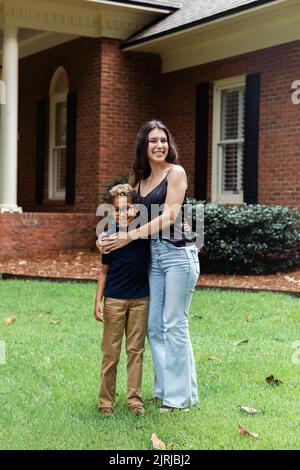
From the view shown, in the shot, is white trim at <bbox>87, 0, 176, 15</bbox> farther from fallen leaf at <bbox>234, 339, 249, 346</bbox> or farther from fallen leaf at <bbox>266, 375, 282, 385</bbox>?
fallen leaf at <bbox>266, 375, 282, 385</bbox>

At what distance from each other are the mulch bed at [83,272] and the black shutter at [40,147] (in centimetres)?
339

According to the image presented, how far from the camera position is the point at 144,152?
468 centimetres

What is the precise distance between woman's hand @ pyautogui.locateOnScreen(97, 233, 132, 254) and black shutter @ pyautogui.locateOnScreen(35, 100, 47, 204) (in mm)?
12150

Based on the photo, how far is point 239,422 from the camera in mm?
4293

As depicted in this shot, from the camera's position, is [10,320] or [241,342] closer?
[241,342]

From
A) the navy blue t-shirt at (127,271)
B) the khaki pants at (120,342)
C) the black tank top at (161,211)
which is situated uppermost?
the black tank top at (161,211)

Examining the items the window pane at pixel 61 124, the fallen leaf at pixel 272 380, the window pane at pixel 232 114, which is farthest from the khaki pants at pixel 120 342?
the window pane at pixel 61 124

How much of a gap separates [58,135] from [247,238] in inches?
266

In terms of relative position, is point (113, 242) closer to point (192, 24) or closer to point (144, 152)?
point (144, 152)

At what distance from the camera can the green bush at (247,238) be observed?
10680 millimetres

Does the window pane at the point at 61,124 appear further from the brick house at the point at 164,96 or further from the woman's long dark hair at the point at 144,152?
the woman's long dark hair at the point at 144,152

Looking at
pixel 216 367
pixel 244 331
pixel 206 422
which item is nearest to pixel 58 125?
pixel 244 331

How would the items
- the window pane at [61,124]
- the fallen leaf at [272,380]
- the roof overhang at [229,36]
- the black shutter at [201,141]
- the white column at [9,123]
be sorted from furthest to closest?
the window pane at [61,124]
the black shutter at [201,141]
the white column at [9,123]
the roof overhang at [229,36]
the fallen leaf at [272,380]

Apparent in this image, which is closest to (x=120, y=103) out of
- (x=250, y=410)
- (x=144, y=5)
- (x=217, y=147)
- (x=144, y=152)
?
(x=144, y=5)
